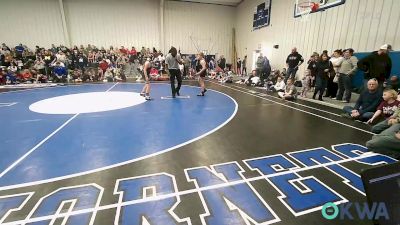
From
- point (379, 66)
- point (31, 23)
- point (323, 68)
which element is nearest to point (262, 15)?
point (323, 68)

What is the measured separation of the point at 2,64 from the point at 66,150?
14041mm

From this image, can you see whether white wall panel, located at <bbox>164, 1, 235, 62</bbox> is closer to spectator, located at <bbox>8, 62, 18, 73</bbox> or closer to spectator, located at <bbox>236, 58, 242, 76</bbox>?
spectator, located at <bbox>236, 58, 242, 76</bbox>

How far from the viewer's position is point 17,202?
8.48ft

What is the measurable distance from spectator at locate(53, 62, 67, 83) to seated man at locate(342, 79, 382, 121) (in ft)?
48.9

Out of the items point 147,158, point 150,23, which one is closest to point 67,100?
point 147,158

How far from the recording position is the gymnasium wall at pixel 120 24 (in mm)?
15570

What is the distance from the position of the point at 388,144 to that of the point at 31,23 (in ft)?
67.2

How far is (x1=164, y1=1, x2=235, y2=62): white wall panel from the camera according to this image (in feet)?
61.9

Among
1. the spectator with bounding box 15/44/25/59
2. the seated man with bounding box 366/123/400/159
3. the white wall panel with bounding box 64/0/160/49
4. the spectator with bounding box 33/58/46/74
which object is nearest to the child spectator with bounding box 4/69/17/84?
the spectator with bounding box 33/58/46/74

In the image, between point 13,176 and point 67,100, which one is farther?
point 67,100

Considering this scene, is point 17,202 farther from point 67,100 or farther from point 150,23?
point 150,23

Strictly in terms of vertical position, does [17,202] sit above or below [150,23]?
Answer: below

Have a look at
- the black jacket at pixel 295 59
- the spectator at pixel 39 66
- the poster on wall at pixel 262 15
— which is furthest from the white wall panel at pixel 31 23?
the black jacket at pixel 295 59

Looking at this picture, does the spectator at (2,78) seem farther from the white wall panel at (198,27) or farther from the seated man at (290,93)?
the seated man at (290,93)
